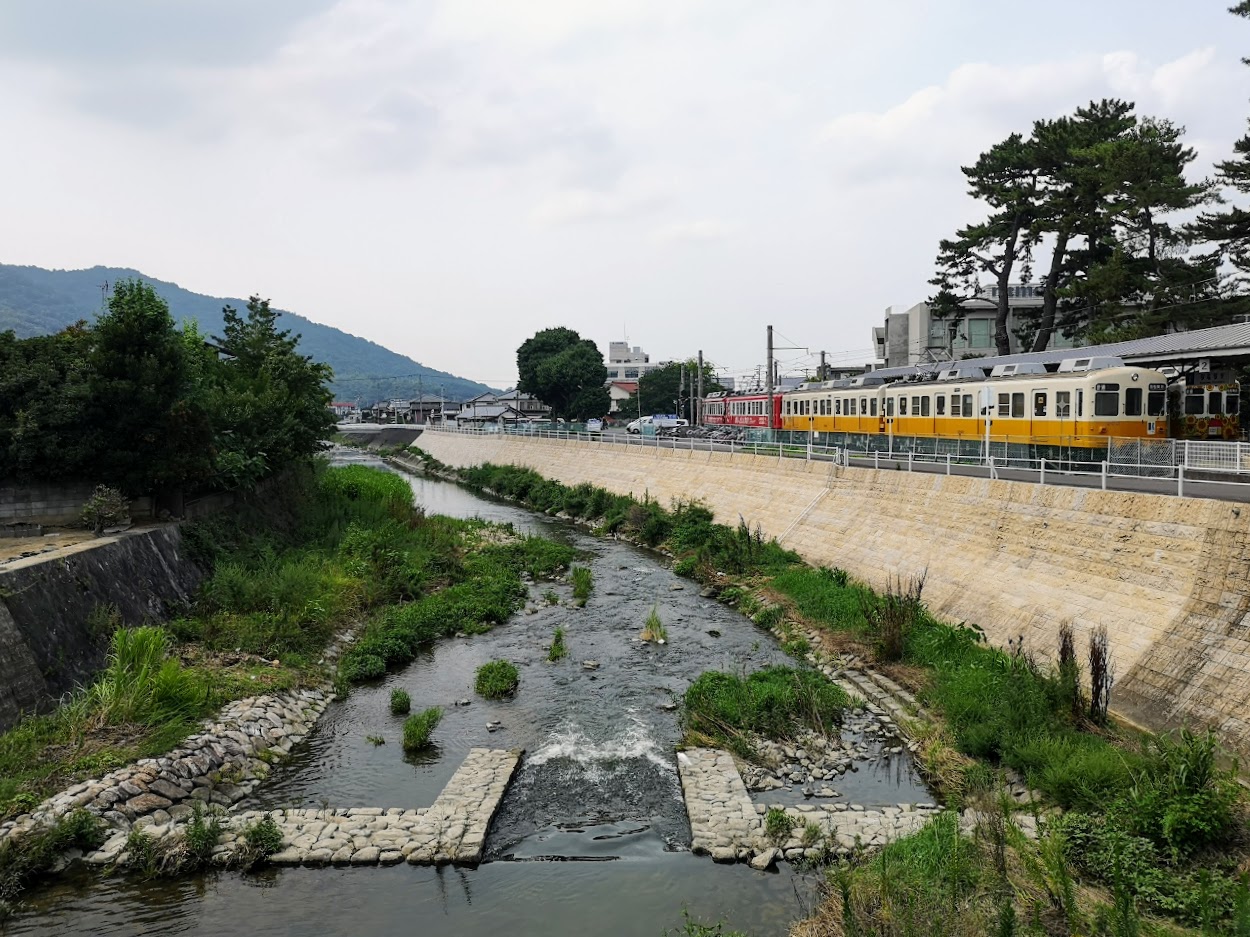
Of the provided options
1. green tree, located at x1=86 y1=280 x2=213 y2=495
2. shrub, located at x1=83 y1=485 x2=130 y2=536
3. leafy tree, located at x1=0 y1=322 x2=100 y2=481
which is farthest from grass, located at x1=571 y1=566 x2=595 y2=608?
leafy tree, located at x1=0 y1=322 x2=100 y2=481

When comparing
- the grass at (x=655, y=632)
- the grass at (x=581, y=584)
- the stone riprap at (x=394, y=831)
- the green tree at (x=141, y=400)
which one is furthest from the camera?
the grass at (x=581, y=584)

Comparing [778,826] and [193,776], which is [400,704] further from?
[778,826]

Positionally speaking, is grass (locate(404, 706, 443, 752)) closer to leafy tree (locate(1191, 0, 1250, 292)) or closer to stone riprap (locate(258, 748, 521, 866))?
stone riprap (locate(258, 748, 521, 866))

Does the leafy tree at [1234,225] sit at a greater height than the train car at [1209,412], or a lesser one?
greater

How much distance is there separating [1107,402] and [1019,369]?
5713mm

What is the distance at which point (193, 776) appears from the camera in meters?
13.0

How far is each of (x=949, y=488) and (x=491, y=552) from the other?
17.9 metres

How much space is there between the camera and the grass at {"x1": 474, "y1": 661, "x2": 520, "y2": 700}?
17.6 metres

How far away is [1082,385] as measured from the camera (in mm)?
23422

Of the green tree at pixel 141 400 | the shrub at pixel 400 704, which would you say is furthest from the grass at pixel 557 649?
the green tree at pixel 141 400

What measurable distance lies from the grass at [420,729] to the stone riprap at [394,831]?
1.93 meters

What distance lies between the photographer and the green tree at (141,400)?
19.6 m

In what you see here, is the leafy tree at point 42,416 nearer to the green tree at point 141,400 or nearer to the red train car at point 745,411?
the green tree at point 141,400

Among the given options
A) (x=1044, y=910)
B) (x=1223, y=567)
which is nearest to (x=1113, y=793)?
(x=1044, y=910)
